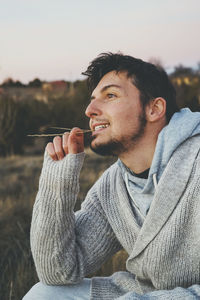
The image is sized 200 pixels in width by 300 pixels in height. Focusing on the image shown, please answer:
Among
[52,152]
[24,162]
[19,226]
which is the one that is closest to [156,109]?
[52,152]

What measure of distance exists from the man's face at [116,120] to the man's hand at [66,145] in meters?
0.09

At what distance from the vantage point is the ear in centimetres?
263

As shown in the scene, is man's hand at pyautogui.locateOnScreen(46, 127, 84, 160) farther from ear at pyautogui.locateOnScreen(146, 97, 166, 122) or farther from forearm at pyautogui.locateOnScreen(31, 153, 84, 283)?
ear at pyautogui.locateOnScreen(146, 97, 166, 122)

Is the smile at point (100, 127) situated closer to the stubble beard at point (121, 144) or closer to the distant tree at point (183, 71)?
the stubble beard at point (121, 144)

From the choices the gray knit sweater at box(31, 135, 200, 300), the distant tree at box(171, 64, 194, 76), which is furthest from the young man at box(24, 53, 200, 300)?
the distant tree at box(171, 64, 194, 76)

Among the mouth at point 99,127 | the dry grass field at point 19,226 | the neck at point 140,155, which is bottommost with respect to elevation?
the dry grass field at point 19,226

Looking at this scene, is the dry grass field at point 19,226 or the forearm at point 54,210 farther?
the dry grass field at point 19,226

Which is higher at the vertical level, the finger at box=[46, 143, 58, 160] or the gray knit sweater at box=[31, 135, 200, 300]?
the finger at box=[46, 143, 58, 160]

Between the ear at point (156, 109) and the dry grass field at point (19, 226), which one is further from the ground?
the ear at point (156, 109)

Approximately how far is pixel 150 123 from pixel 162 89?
0.36m

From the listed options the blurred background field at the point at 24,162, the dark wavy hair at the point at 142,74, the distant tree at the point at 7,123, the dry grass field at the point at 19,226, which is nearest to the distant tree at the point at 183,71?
the blurred background field at the point at 24,162

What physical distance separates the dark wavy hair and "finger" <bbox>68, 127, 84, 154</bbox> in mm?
449

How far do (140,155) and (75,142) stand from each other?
40 cm

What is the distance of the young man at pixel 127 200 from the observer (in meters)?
2.24
